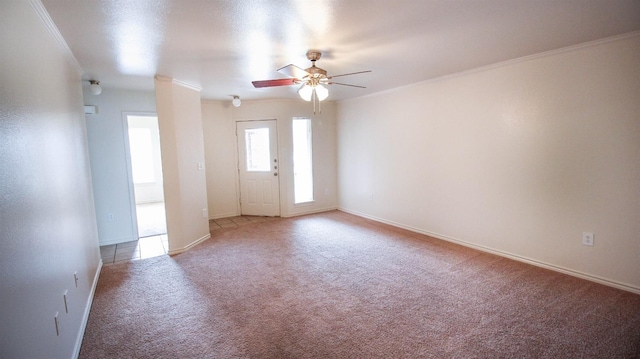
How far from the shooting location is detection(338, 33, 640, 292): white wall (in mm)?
2752

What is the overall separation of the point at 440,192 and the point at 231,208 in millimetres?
4120

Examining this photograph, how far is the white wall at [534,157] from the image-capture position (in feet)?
9.03

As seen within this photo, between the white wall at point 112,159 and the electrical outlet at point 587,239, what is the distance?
6.02 m

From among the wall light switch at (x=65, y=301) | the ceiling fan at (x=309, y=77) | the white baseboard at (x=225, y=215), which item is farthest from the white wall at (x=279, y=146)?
the wall light switch at (x=65, y=301)

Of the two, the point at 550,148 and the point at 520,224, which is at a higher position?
Result: the point at 550,148

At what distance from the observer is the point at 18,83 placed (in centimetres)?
156

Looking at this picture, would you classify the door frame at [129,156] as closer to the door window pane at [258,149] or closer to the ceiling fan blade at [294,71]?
the door window pane at [258,149]

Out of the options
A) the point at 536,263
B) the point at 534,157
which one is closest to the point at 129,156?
the point at 534,157

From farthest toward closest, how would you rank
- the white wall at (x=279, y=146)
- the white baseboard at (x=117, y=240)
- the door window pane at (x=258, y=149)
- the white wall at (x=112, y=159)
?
the door window pane at (x=258, y=149)
the white wall at (x=279, y=146)
the white baseboard at (x=117, y=240)
the white wall at (x=112, y=159)

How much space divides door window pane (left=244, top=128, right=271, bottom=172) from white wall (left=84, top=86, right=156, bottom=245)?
73.9 inches

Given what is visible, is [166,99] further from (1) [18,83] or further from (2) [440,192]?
(2) [440,192]

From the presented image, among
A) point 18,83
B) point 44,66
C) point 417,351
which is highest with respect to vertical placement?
point 44,66

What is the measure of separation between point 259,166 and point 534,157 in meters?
4.61

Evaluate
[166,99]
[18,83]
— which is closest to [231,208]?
[166,99]
